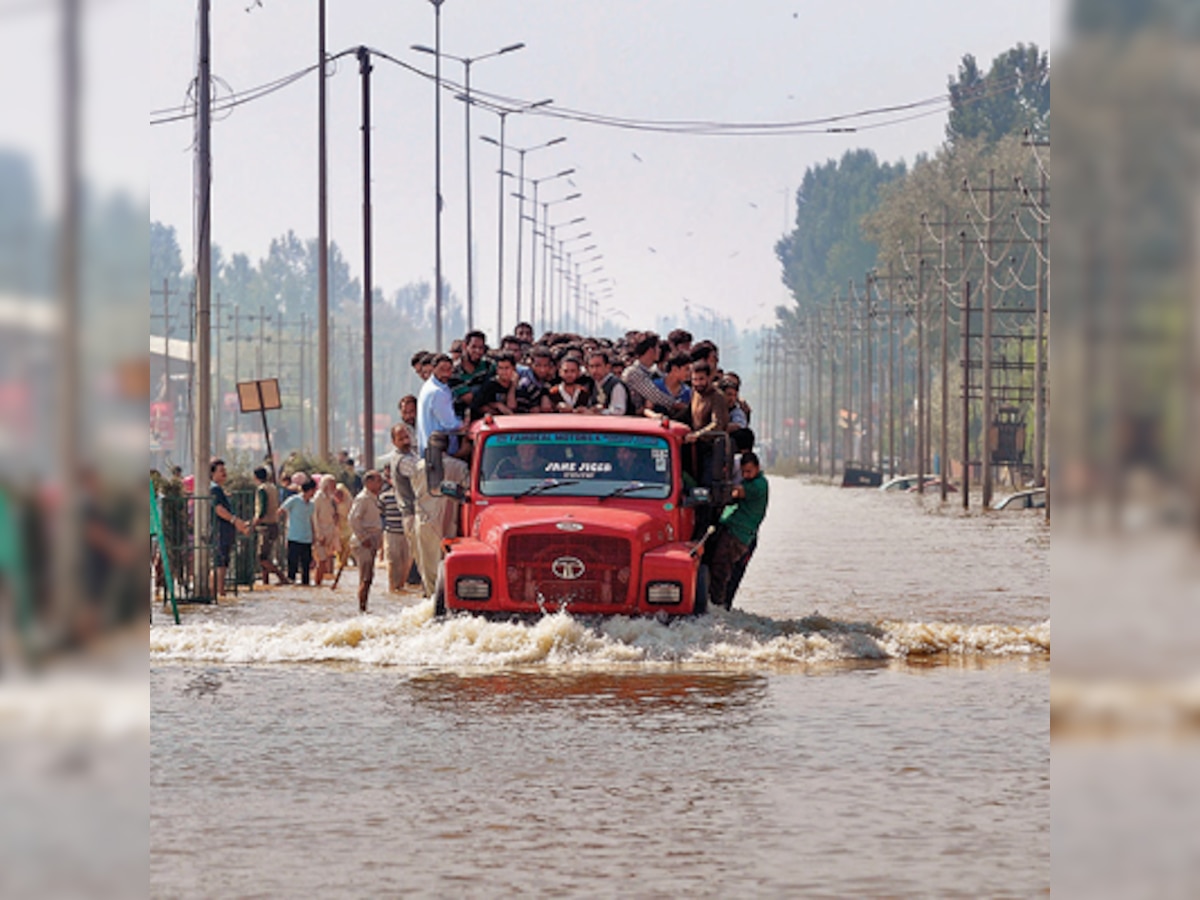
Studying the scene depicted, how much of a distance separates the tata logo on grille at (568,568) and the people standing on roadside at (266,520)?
1311cm

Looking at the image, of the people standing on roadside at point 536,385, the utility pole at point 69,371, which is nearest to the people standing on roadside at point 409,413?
the people standing on roadside at point 536,385

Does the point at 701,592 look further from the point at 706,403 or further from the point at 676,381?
the point at 676,381

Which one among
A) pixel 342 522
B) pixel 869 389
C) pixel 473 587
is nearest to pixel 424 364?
pixel 473 587

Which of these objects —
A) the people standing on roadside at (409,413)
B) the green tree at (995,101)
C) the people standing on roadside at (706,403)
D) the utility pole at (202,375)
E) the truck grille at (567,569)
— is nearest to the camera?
the truck grille at (567,569)

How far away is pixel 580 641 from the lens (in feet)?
59.8

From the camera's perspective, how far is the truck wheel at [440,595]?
18.6m

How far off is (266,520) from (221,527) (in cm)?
240

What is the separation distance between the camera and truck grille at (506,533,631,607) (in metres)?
18.2

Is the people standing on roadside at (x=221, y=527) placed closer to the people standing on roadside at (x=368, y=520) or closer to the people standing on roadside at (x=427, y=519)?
the people standing on roadside at (x=368, y=520)

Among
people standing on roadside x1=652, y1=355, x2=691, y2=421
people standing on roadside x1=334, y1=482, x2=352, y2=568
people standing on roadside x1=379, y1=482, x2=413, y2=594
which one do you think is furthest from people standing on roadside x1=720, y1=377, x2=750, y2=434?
people standing on roadside x1=334, y1=482, x2=352, y2=568

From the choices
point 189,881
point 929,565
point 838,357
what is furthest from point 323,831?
point 838,357

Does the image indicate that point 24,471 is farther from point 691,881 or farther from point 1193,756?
point 691,881

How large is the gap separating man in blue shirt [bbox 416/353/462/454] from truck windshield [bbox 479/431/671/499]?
5.20 ft

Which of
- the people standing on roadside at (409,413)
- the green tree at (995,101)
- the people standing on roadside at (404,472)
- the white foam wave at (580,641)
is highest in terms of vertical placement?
the green tree at (995,101)
